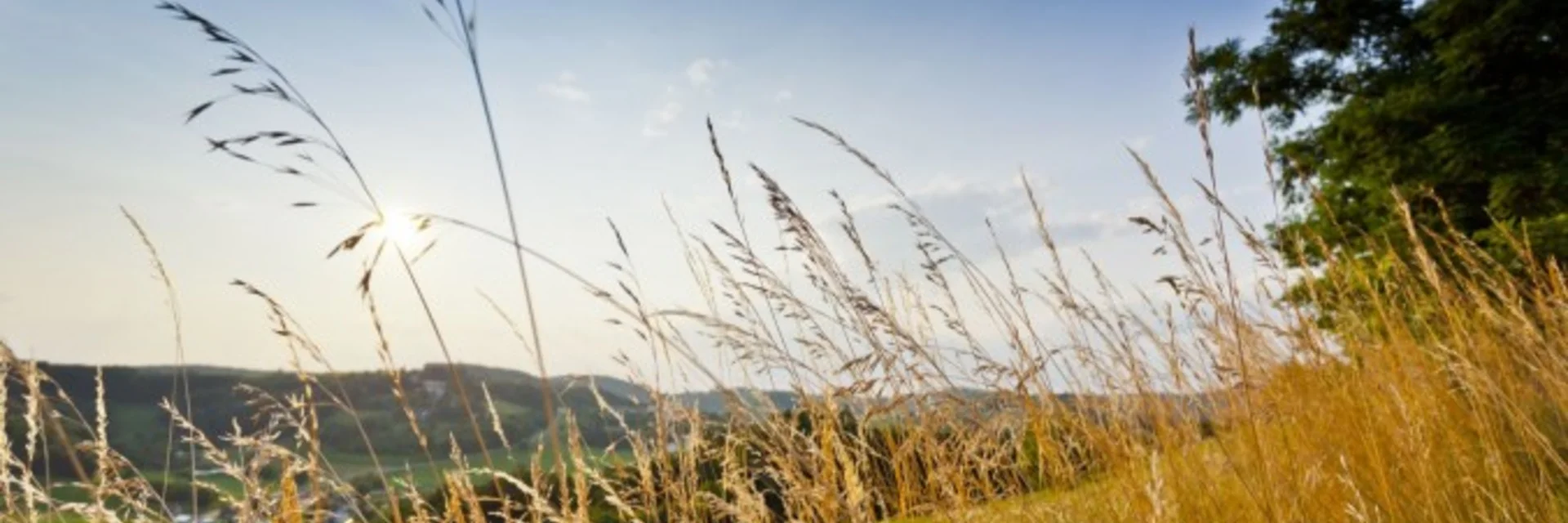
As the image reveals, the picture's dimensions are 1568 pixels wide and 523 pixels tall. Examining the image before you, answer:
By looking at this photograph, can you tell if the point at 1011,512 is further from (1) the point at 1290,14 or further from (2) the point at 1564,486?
(1) the point at 1290,14

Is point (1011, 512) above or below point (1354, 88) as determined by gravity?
below

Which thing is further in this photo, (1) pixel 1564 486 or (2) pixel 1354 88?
(2) pixel 1354 88

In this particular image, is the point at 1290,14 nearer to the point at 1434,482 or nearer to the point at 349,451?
the point at 1434,482

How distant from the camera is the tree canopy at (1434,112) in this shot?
9.81 m

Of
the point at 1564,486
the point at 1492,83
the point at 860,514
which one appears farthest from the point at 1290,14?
the point at 860,514

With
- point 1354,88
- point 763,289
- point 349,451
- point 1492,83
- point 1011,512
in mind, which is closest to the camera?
point 763,289

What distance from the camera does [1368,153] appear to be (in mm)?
10445

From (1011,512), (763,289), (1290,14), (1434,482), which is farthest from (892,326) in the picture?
(1290,14)

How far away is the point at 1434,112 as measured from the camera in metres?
9.93

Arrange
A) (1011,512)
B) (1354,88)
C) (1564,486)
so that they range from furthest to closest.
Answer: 1. (1354,88)
2. (1011,512)
3. (1564,486)

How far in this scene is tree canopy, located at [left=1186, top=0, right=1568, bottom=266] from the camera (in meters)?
9.81

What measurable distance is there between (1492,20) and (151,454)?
174 feet

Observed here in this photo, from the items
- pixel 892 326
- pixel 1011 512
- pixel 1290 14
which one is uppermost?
pixel 1290 14

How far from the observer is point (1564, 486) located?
230cm
